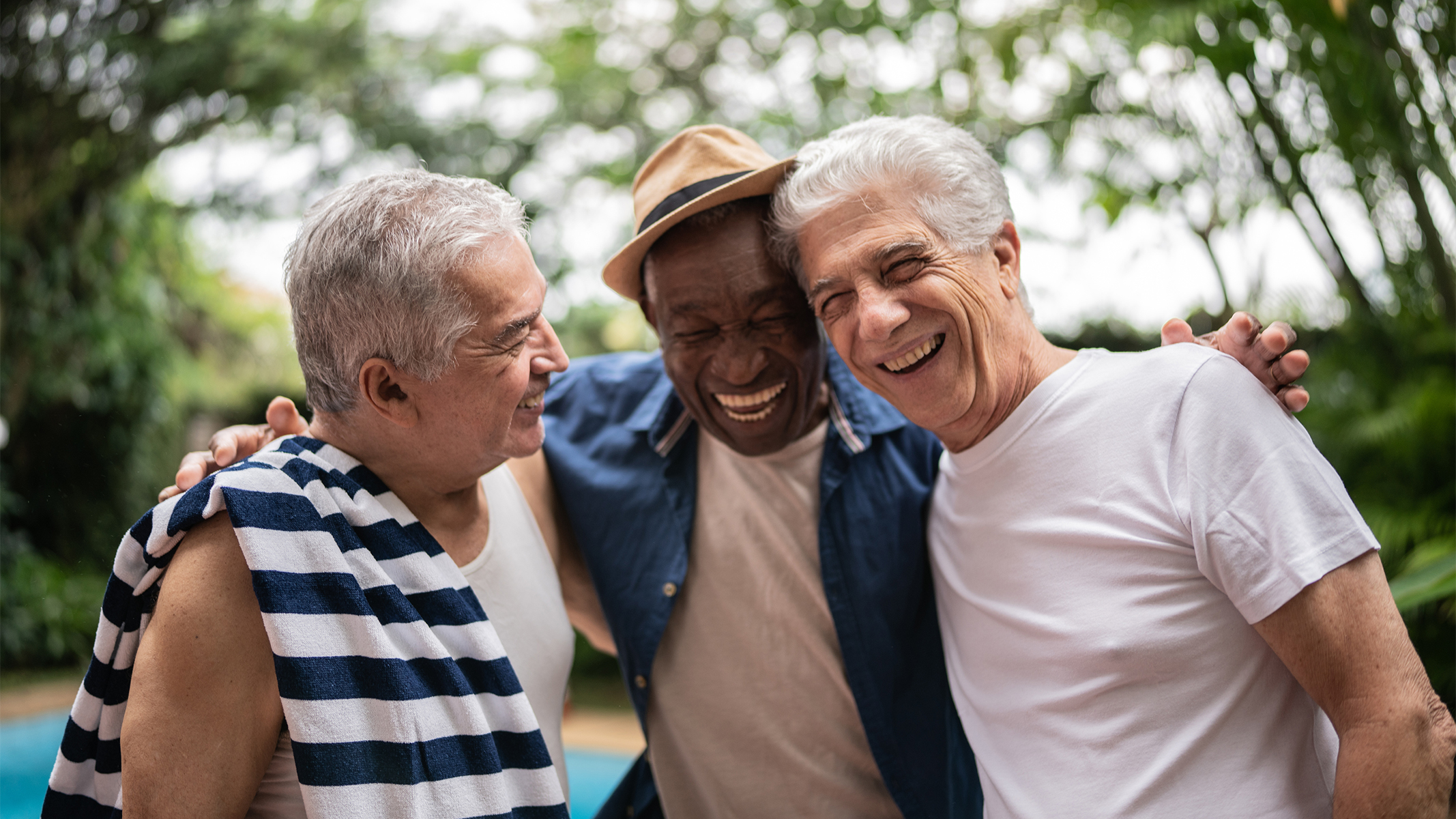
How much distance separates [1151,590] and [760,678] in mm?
824

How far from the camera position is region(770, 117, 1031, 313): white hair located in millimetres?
1766

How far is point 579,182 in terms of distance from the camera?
9.38 m

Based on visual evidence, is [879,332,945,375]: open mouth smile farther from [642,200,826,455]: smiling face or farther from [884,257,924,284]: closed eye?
[642,200,826,455]: smiling face

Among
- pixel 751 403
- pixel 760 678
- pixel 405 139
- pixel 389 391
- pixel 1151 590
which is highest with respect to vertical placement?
pixel 405 139

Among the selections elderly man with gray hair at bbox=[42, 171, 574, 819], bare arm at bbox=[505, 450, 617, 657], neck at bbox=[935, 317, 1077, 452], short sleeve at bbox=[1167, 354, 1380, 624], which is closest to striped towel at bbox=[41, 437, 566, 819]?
elderly man with gray hair at bbox=[42, 171, 574, 819]

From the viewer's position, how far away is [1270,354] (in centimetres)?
151

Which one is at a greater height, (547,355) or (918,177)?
(918,177)

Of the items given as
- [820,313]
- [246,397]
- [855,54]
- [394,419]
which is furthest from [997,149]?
[246,397]

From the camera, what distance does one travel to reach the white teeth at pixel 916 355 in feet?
5.75

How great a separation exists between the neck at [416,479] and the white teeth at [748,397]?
519 millimetres

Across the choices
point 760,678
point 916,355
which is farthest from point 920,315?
point 760,678

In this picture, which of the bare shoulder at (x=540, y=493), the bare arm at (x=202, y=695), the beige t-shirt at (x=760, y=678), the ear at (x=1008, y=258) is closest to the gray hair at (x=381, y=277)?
the bare arm at (x=202, y=695)

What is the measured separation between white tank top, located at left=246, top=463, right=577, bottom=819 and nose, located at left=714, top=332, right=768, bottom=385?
493 mm

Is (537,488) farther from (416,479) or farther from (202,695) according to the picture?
(202,695)
